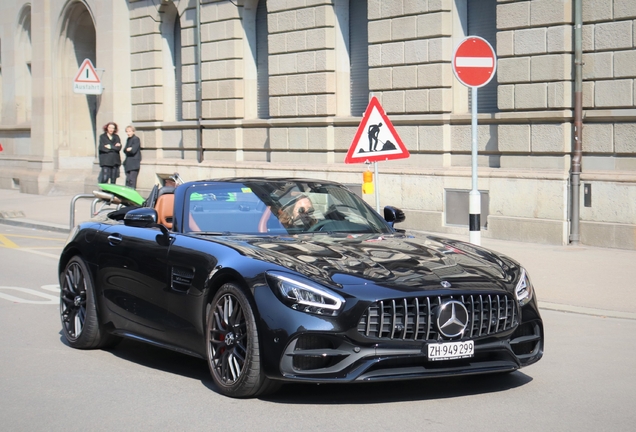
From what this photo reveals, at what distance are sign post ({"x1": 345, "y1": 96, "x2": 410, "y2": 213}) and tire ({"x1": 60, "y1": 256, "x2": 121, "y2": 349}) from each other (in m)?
4.54

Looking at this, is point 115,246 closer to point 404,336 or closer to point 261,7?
point 404,336

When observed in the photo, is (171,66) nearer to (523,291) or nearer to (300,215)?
(300,215)

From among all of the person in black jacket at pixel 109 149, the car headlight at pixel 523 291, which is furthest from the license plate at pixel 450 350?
the person in black jacket at pixel 109 149

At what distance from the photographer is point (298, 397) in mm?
6246

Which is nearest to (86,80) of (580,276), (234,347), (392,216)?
(580,276)

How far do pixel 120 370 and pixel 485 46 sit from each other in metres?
5.59

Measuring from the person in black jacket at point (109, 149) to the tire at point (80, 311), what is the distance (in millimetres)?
17327

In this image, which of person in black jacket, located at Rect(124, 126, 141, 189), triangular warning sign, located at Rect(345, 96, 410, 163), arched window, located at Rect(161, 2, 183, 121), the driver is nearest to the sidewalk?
the driver

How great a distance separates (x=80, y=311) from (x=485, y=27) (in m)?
11.2

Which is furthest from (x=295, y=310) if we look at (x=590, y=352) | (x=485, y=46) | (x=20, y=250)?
(x=20, y=250)

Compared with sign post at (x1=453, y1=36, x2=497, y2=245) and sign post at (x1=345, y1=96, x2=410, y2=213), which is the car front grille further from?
sign post at (x1=345, y1=96, x2=410, y2=213)

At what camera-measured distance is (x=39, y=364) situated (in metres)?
7.52

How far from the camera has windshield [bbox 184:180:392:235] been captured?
7258mm

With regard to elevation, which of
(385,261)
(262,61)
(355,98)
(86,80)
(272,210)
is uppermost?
(262,61)
